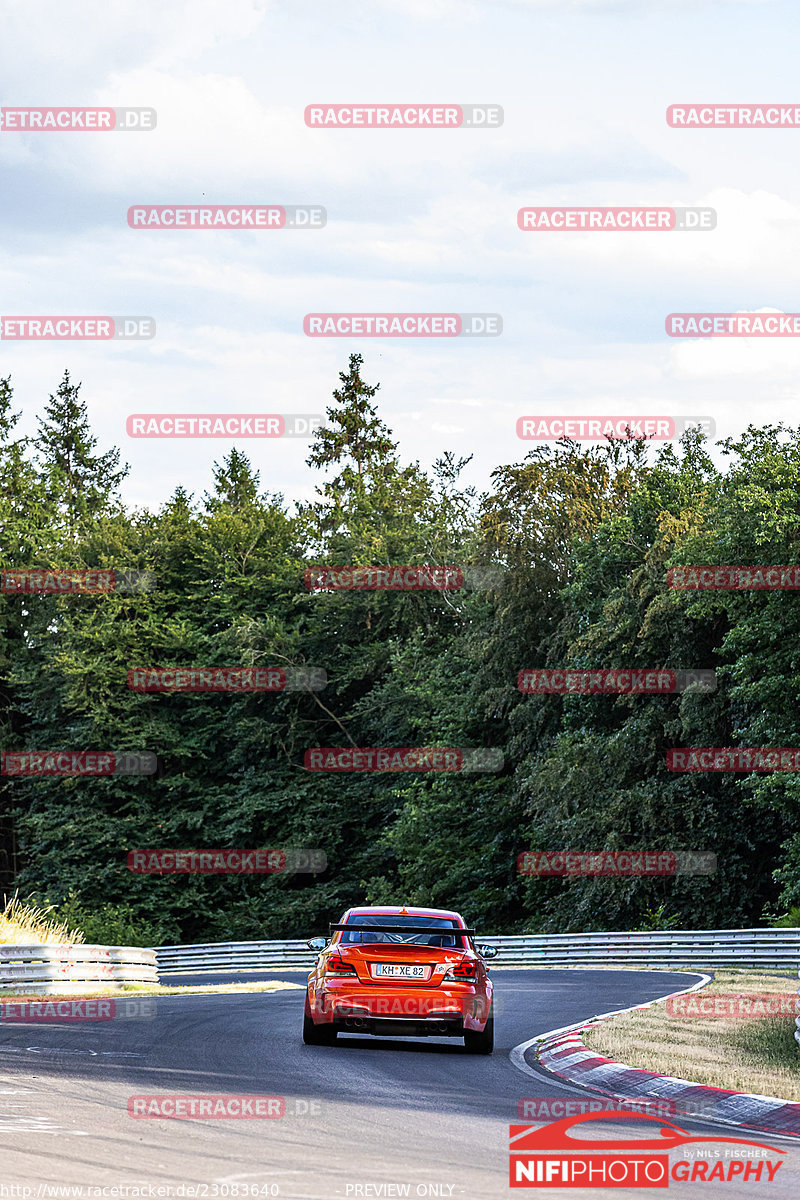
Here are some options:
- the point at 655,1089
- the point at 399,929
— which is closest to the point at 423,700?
the point at 399,929

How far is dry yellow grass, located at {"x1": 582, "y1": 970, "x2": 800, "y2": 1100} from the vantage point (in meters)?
11.7

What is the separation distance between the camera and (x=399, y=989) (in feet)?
46.9

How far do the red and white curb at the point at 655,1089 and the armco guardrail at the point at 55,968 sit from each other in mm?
10363

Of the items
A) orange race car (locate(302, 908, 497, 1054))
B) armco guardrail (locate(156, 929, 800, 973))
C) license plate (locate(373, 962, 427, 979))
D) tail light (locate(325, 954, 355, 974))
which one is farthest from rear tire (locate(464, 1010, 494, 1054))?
armco guardrail (locate(156, 929, 800, 973))

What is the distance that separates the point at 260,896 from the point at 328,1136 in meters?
47.7

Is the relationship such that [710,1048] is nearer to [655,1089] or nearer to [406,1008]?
[406,1008]

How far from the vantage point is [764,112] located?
23547 mm

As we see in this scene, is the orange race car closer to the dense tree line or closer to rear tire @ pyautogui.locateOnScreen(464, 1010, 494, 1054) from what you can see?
rear tire @ pyautogui.locateOnScreen(464, 1010, 494, 1054)

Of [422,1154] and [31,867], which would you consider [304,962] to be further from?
[422,1154]

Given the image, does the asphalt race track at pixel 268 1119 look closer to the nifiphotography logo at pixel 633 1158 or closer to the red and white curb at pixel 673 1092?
the nifiphotography logo at pixel 633 1158

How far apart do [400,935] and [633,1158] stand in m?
6.56

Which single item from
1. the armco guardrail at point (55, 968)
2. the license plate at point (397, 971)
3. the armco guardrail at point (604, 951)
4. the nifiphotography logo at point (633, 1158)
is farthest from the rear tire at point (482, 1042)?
the armco guardrail at point (604, 951)

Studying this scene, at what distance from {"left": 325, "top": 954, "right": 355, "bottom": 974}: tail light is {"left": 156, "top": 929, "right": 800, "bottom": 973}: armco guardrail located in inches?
783

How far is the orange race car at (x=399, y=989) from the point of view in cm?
1424
